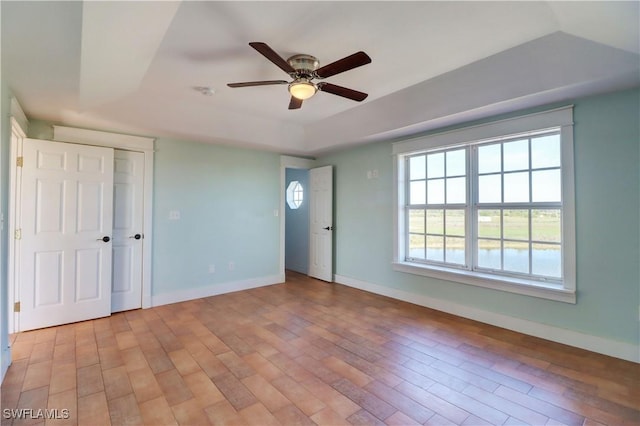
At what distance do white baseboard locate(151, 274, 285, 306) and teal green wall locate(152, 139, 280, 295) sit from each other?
0.20 feet

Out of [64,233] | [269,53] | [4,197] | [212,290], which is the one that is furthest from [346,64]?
[212,290]

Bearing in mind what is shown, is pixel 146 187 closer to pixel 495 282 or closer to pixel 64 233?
pixel 64 233

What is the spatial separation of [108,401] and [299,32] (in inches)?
114

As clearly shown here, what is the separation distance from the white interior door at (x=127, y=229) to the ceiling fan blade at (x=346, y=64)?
295 cm

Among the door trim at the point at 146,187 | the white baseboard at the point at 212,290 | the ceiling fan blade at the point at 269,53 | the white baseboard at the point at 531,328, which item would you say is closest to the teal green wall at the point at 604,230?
the white baseboard at the point at 531,328

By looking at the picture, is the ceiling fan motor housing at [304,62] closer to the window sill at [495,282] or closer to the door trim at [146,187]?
the door trim at [146,187]

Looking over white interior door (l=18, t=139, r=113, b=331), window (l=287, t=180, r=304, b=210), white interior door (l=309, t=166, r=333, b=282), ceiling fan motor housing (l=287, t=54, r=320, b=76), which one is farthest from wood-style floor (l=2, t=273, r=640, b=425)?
window (l=287, t=180, r=304, b=210)

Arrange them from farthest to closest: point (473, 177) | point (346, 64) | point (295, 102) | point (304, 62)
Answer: point (473, 177) → point (295, 102) → point (304, 62) → point (346, 64)

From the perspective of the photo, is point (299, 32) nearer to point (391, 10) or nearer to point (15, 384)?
point (391, 10)

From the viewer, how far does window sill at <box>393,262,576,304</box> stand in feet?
9.38

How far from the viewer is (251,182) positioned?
16.2 ft

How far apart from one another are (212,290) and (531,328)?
4067 millimetres

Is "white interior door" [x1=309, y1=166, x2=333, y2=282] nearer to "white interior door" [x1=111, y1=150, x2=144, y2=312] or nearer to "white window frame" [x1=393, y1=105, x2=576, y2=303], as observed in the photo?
"white window frame" [x1=393, y1=105, x2=576, y2=303]

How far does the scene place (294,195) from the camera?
6.46m
